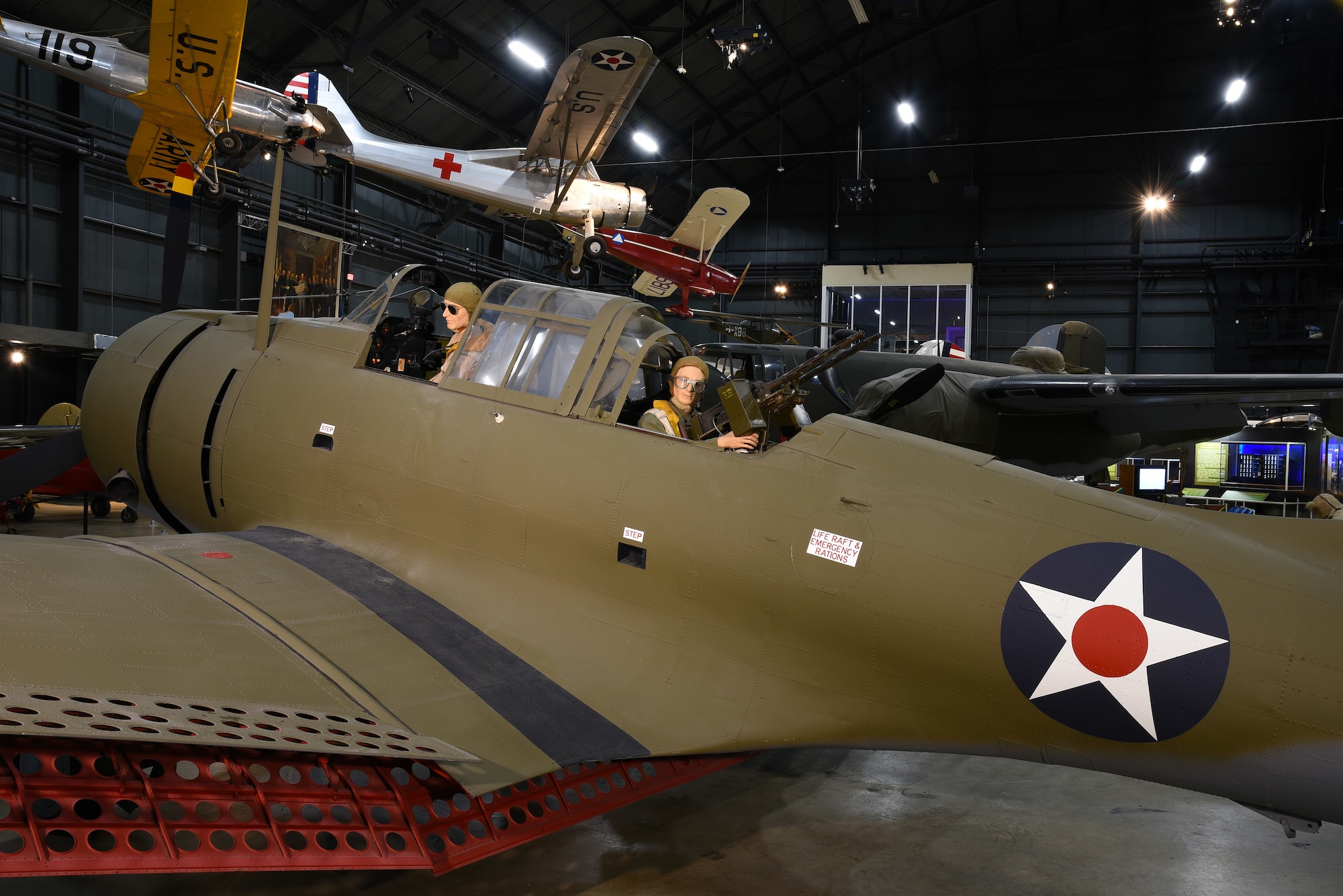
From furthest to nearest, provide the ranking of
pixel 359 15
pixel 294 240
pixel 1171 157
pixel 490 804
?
pixel 1171 157, pixel 359 15, pixel 294 240, pixel 490 804

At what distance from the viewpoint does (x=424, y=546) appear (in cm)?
434

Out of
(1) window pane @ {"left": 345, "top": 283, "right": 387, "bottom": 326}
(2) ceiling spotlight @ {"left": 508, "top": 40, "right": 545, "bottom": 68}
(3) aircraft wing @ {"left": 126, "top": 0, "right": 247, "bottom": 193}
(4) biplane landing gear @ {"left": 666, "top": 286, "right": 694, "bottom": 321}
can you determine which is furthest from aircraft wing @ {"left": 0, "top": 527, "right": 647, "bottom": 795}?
(2) ceiling spotlight @ {"left": 508, "top": 40, "right": 545, "bottom": 68}

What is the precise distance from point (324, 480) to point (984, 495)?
350 cm

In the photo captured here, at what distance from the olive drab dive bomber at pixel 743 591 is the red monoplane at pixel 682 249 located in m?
12.2

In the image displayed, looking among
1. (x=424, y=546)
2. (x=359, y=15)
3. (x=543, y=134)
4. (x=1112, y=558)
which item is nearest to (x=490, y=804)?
(x=424, y=546)

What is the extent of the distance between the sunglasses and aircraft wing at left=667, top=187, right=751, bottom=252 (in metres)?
12.7

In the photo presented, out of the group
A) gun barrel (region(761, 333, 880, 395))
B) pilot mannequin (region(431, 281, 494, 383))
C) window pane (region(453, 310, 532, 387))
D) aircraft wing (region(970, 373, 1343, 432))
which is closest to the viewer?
gun barrel (region(761, 333, 880, 395))

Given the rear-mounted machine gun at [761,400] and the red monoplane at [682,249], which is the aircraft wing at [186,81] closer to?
the red monoplane at [682,249]

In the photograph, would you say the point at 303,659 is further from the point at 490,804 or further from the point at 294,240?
the point at 294,240

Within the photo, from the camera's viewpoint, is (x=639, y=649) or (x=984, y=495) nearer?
(x=984, y=495)

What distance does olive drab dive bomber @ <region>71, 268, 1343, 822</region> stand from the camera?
117 inches

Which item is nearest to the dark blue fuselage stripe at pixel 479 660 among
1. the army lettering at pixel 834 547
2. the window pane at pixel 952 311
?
the army lettering at pixel 834 547

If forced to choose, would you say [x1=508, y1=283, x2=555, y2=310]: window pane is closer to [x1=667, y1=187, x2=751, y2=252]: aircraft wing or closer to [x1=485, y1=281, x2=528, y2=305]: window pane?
[x1=485, y1=281, x2=528, y2=305]: window pane

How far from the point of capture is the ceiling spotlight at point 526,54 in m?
17.7
